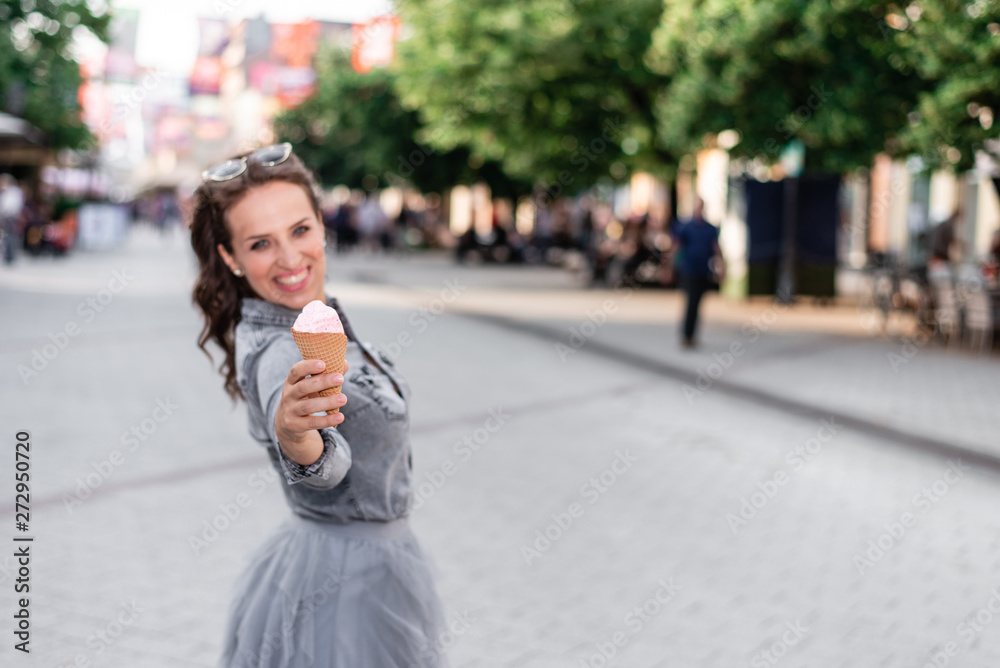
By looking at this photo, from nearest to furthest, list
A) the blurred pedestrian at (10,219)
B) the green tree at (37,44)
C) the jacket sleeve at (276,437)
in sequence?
the jacket sleeve at (276,437) < the blurred pedestrian at (10,219) < the green tree at (37,44)

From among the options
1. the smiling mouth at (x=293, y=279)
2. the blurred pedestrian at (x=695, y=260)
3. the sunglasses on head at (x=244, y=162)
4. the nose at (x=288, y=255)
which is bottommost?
the blurred pedestrian at (x=695, y=260)

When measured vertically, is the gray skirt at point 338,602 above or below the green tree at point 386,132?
below

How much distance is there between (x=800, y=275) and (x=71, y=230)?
839 inches

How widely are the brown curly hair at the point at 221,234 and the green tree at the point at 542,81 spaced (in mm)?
16720

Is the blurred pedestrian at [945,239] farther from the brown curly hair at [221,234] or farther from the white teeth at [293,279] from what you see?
the white teeth at [293,279]

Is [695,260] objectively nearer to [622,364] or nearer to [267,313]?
[622,364]

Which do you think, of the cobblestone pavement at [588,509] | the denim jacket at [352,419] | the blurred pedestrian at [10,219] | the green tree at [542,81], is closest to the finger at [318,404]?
the denim jacket at [352,419]

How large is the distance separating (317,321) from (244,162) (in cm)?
69

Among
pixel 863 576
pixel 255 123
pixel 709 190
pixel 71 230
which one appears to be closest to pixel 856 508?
pixel 863 576

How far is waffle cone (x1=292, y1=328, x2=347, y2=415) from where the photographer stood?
1.64 m

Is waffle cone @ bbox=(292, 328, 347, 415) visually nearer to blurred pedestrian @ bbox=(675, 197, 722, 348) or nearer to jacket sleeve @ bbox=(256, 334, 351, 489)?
jacket sleeve @ bbox=(256, 334, 351, 489)

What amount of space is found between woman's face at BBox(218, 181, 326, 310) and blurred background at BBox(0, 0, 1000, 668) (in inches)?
20.2

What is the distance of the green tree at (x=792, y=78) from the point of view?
1368 cm

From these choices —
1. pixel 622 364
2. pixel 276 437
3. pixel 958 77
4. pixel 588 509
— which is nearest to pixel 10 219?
pixel 622 364
